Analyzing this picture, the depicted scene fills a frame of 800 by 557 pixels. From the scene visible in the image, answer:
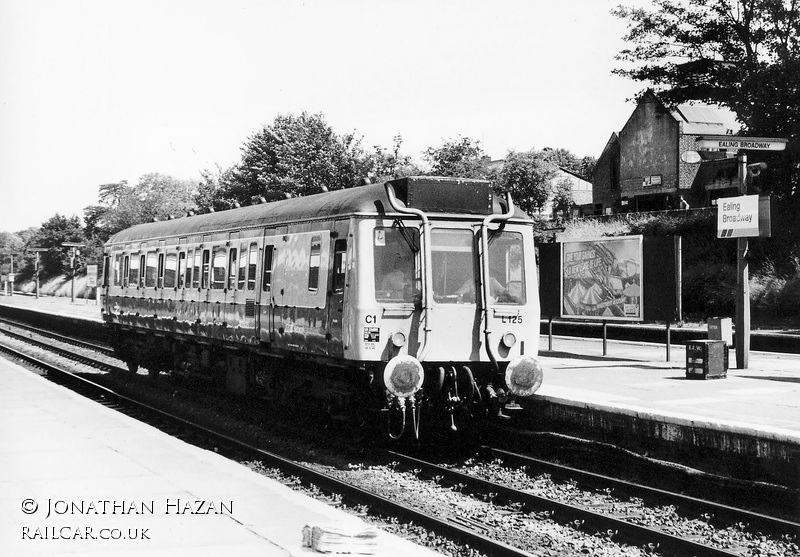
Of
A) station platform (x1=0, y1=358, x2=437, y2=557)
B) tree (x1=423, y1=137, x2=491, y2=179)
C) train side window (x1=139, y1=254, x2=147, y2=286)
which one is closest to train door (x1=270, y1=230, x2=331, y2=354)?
station platform (x1=0, y1=358, x2=437, y2=557)

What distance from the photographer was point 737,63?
123ft

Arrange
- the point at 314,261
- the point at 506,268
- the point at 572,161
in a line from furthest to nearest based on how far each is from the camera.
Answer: the point at 572,161
the point at 314,261
the point at 506,268

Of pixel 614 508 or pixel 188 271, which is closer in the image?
pixel 614 508

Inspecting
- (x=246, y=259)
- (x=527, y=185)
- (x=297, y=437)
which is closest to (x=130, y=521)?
(x=297, y=437)

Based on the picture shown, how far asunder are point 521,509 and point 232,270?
765 cm

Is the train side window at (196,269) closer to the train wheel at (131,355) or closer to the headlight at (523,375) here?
the train wheel at (131,355)

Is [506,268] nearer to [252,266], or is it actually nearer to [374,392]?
[374,392]

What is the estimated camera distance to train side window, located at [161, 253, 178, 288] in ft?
62.1

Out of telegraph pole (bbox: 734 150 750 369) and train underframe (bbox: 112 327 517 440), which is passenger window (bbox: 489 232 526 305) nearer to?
train underframe (bbox: 112 327 517 440)

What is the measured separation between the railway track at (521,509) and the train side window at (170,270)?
246 inches

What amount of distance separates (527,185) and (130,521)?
186 ft

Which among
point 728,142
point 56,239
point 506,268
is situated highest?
point 56,239

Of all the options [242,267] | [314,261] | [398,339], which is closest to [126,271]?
[242,267]

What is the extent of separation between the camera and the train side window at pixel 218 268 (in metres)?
16.3
